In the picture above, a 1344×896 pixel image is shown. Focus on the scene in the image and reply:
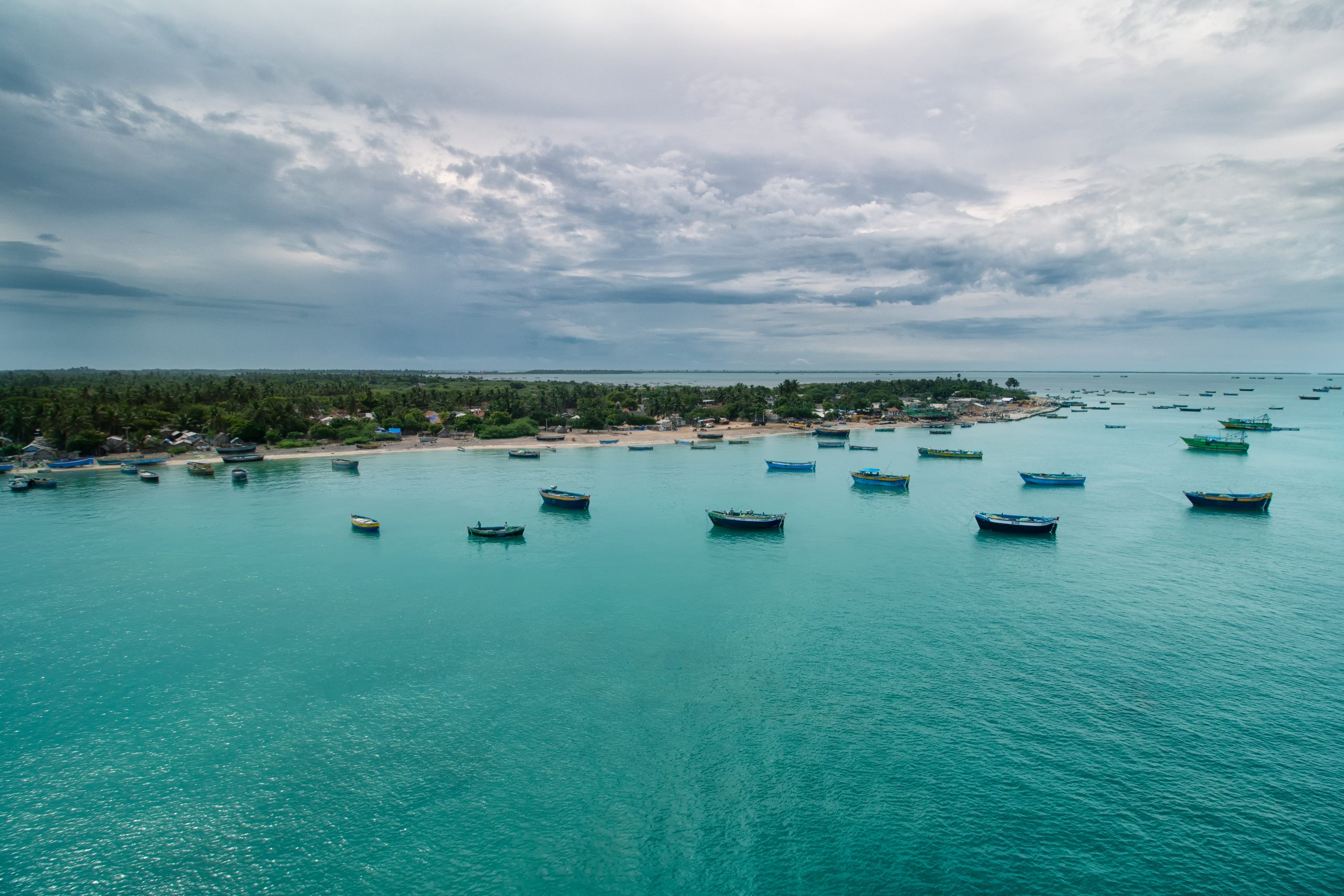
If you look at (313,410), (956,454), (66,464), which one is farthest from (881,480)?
(66,464)

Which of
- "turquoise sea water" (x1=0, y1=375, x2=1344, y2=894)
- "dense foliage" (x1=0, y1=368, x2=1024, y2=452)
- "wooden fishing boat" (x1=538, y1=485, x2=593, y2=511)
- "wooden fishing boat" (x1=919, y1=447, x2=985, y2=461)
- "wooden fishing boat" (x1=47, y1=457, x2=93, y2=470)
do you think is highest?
"dense foliage" (x1=0, y1=368, x2=1024, y2=452)

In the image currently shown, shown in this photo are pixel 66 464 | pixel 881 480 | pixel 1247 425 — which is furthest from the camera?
pixel 1247 425

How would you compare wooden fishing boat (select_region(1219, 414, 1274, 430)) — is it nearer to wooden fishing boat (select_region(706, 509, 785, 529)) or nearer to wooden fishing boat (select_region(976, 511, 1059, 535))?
wooden fishing boat (select_region(976, 511, 1059, 535))

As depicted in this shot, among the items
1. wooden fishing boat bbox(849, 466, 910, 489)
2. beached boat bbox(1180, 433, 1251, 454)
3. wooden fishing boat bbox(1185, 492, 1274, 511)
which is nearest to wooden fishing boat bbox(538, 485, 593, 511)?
wooden fishing boat bbox(849, 466, 910, 489)

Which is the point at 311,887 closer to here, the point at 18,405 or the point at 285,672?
the point at 285,672

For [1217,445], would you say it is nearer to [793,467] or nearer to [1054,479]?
[1054,479]

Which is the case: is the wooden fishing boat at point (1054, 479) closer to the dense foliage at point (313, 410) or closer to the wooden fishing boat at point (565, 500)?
the wooden fishing boat at point (565, 500)

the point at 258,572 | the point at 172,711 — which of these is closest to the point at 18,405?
the point at 258,572
